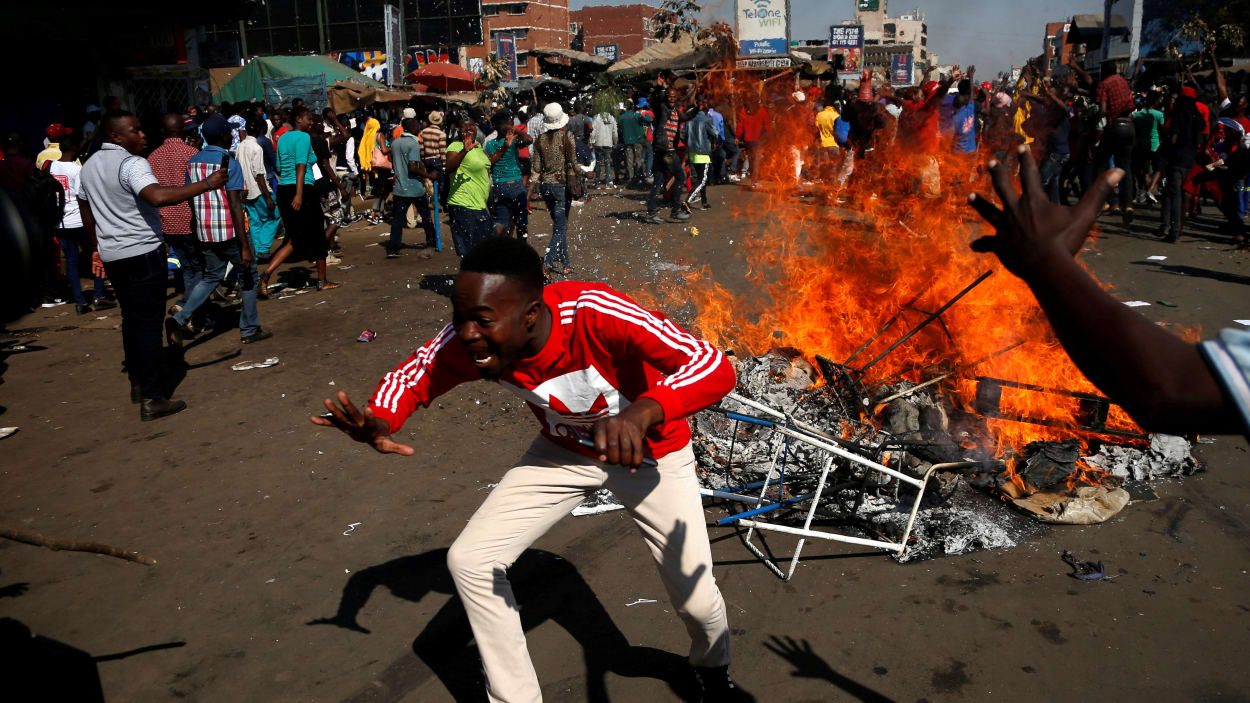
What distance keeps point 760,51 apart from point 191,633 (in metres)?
21.3

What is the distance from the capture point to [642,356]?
8.54 feet

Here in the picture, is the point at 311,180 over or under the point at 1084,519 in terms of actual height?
over

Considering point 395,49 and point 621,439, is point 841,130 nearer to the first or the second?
point 395,49

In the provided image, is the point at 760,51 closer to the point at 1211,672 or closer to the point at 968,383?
the point at 968,383

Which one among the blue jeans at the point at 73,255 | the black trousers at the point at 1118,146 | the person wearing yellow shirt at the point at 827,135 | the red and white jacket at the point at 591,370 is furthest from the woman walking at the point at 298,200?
the person wearing yellow shirt at the point at 827,135

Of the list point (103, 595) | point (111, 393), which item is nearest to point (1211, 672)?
point (103, 595)

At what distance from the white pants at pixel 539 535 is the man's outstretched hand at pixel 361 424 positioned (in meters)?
0.39

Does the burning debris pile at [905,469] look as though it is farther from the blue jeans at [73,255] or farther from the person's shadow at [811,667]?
the blue jeans at [73,255]

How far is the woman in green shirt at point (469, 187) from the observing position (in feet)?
30.8

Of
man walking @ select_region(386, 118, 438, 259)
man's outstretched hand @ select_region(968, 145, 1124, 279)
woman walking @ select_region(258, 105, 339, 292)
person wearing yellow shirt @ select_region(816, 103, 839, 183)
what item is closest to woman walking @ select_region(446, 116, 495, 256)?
woman walking @ select_region(258, 105, 339, 292)

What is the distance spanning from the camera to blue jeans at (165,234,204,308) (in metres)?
7.68

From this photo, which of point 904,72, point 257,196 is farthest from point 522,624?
point 904,72

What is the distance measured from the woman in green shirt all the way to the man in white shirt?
2204 millimetres

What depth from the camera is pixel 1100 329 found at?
1.21 meters
